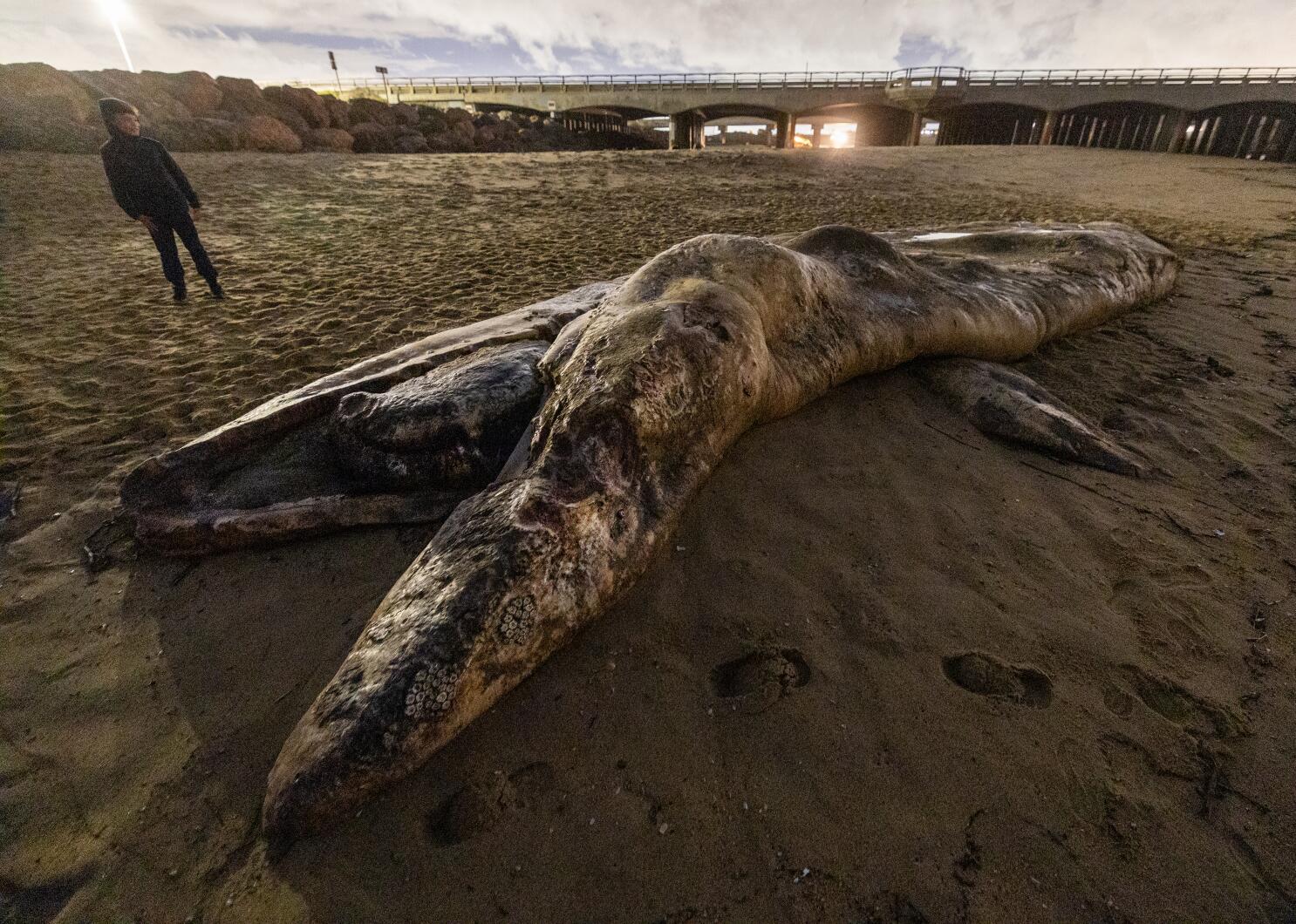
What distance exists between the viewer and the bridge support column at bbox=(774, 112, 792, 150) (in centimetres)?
3562

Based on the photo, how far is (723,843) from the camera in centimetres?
168

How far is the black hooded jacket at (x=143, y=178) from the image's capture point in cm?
570

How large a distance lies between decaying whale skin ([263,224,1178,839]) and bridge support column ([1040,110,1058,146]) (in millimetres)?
34916

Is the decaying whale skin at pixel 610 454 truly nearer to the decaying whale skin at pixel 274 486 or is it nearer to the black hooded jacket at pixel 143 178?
the decaying whale skin at pixel 274 486

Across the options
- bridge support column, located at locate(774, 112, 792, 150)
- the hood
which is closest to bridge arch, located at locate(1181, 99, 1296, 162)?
bridge support column, located at locate(774, 112, 792, 150)

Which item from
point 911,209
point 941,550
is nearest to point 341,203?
point 911,209

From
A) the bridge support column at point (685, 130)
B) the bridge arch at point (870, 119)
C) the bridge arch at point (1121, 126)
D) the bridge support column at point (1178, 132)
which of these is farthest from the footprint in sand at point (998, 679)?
the bridge support column at point (685, 130)

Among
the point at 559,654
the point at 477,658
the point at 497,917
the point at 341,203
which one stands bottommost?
the point at 497,917

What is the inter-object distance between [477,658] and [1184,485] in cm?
375

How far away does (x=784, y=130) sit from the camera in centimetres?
3638

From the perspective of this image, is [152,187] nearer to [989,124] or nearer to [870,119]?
[870,119]

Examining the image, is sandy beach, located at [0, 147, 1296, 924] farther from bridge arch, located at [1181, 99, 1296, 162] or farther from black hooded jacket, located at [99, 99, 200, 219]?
bridge arch, located at [1181, 99, 1296, 162]

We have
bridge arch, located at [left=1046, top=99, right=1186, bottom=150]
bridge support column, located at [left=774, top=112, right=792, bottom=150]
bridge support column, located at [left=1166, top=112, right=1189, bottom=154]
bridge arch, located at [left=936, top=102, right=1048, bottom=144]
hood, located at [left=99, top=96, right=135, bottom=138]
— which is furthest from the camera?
bridge support column, located at [left=774, top=112, right=792, bottom=150]

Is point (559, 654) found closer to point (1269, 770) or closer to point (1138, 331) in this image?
point (1269, 770)
